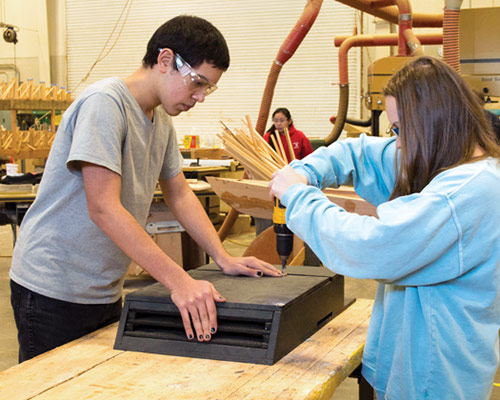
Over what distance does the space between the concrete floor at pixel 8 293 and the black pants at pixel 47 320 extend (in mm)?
1812

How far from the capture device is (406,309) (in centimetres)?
118

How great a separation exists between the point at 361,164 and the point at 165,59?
1.88 ft

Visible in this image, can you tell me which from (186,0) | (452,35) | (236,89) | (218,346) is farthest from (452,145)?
(186,0)

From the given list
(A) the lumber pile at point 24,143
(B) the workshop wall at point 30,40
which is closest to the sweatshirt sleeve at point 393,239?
(A) the lumber pile at point 24,143

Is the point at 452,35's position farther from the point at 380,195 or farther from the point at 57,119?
the point at 57,119

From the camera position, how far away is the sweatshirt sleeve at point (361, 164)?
150 cm

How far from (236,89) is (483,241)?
8.81m

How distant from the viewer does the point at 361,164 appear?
155 centimetres

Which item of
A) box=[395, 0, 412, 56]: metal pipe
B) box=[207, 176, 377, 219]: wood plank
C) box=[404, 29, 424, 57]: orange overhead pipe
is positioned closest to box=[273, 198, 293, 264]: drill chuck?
box=[207, 176, 377, 219]: wood plank

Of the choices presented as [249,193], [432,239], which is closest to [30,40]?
[249,193]

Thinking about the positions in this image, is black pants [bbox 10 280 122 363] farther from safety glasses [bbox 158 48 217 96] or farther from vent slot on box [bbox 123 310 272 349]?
safety glasses [bbox 158 48 217 96]

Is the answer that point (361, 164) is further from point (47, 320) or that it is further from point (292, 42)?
point (292, 42)

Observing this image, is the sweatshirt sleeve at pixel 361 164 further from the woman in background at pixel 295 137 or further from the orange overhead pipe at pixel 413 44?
the woman in background at pixel 295 137

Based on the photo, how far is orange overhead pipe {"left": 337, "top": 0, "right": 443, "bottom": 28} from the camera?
3850mm
